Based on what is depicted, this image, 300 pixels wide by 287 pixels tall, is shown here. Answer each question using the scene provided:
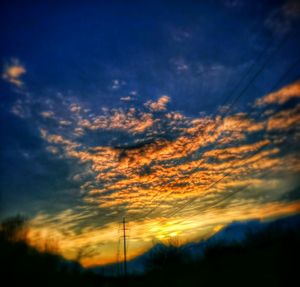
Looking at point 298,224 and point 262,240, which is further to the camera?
point 262,240

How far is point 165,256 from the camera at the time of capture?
60.5m

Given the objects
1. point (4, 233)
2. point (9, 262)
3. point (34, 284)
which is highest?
point (4, 233)

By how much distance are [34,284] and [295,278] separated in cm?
1267

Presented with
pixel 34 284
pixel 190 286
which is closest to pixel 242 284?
pixel 190 286

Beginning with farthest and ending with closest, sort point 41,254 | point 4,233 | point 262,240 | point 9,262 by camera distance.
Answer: point 262,240 < point 41,254 < point 4,233 < point 9,262

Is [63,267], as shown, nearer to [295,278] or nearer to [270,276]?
[270,276]

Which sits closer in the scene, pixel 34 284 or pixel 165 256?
pixel 34 284

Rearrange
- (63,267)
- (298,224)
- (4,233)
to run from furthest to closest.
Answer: (298,224) → (63,267) → (4,233)


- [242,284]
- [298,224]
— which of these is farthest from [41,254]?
[298,224]

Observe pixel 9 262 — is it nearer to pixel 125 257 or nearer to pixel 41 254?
pixel 41 254

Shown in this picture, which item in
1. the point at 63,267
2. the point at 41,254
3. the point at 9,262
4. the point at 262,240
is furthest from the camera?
the point at 262,240

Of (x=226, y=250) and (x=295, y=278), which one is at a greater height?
(x=226, y=250)

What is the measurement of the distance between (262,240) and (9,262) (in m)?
53.8

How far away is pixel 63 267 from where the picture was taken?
1903cm
